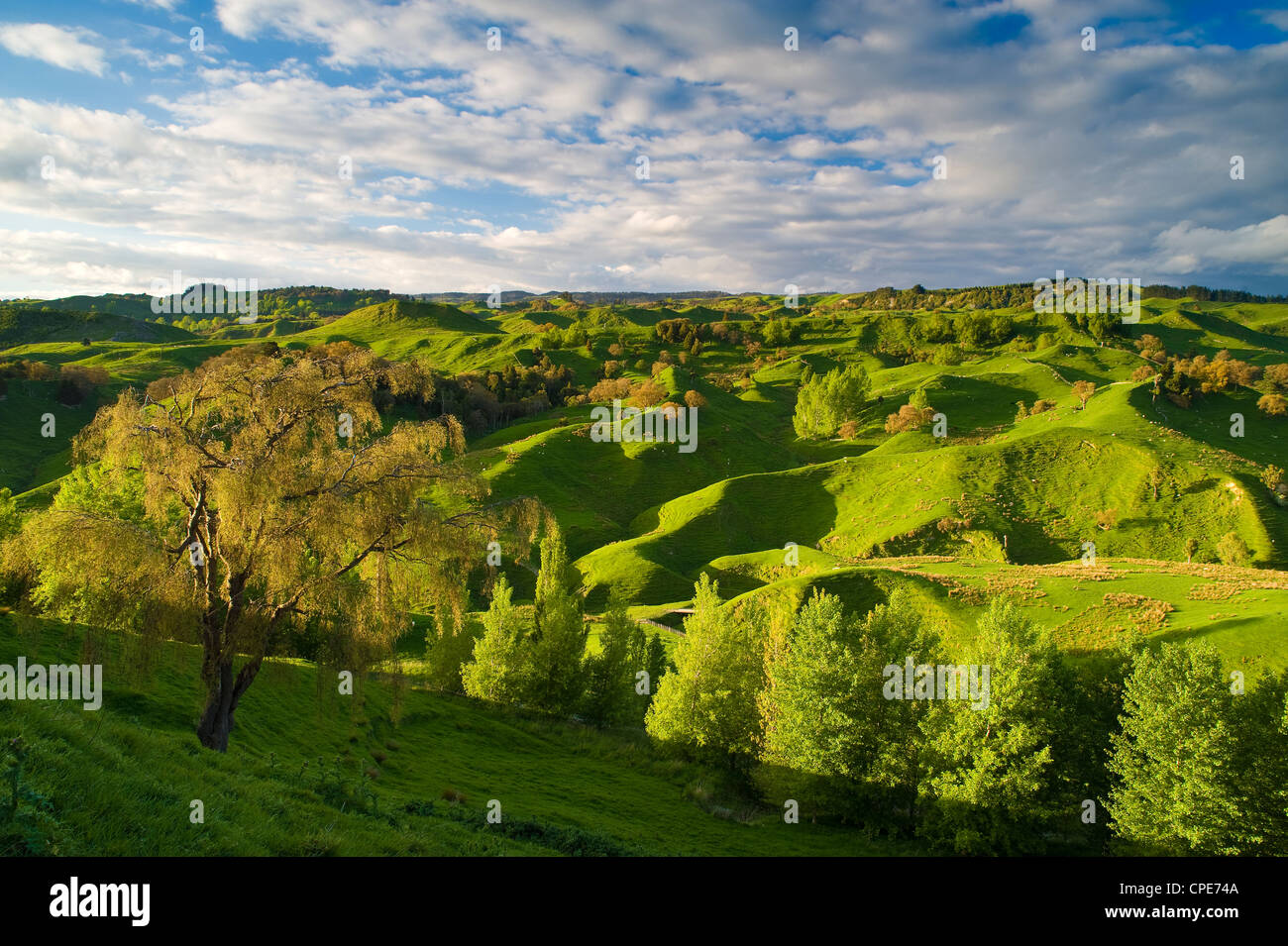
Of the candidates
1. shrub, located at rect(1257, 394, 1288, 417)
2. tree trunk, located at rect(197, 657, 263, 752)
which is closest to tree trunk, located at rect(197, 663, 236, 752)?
tree trunk, located at rect(197, 657, 263, 752)

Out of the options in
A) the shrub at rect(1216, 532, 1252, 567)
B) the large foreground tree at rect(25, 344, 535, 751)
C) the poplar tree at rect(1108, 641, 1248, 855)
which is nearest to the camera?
the large foreground tree at rect(25, 344, 535, 751)

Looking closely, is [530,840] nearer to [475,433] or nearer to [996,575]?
[996,575]

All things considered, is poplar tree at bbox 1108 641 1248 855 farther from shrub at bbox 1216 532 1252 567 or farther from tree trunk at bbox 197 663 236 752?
shrub at bbox 1216 532 1252 567

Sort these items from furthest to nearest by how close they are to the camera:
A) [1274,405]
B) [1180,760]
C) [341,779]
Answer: [1274,405] → [1180,760] → [341,779]

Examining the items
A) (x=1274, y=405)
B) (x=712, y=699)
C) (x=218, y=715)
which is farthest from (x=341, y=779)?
(x=1274, y=405)

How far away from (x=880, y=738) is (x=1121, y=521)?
68.2 meters

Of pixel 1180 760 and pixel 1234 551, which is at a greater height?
pixel 1234 551

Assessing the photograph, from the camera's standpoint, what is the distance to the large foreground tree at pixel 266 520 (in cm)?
1761

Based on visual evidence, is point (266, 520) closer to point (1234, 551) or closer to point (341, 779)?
point (341, 779)

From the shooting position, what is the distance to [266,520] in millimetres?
18344

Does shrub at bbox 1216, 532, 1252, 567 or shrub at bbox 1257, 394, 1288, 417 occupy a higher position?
shrub at bbox 1257, 394, 1288, 417

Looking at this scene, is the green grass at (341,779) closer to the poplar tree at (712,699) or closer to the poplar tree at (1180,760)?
the poplar tree at (712,699)

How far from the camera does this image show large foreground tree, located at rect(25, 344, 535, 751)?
57.8ft

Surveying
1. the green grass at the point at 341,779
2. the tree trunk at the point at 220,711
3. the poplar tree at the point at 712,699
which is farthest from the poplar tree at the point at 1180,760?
the tree trunk at the point at 220,711
